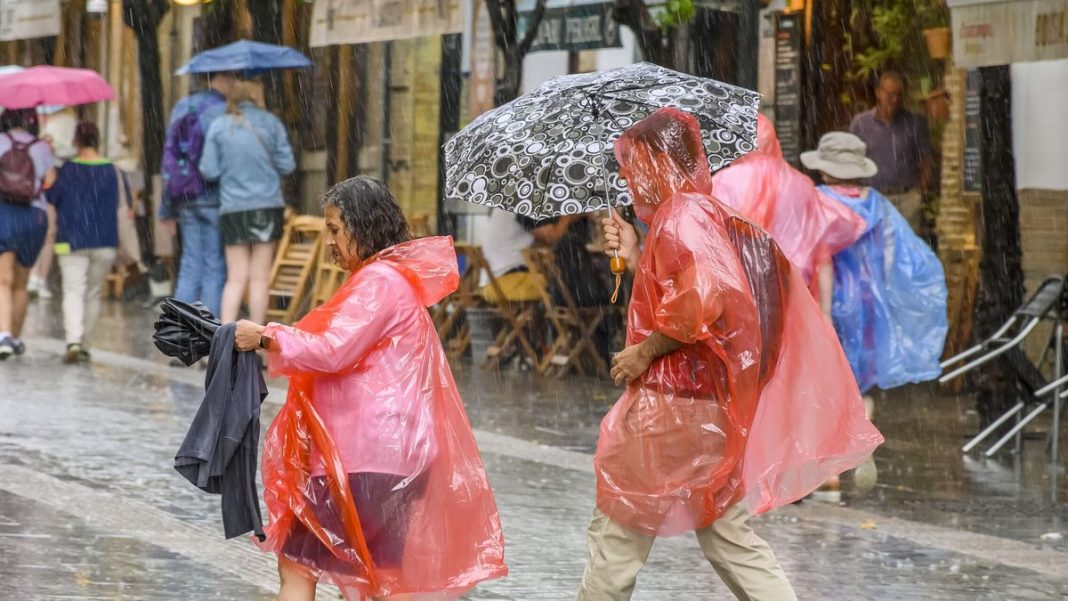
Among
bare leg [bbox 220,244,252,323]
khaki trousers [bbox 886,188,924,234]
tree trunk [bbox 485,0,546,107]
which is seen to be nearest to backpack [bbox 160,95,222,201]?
bare leg [bbox 220,244,252,323]

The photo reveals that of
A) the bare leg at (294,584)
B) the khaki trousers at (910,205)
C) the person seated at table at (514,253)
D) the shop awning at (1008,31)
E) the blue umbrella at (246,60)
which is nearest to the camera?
the bare leg at (294,584)

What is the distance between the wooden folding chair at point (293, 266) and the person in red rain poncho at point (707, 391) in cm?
1006

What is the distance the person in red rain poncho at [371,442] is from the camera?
473 cm

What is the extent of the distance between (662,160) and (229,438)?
1.45 meters

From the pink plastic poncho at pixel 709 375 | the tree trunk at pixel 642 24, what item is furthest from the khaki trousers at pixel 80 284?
the pink plastic poncho at pixel 709 375

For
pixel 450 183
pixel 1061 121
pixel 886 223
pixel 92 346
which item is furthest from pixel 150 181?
pixel 450 183

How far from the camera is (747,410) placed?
5.01m

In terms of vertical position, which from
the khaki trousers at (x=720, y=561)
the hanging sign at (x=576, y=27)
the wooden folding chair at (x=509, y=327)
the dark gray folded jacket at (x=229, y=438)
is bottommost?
the wooden folding chair at (x=509, y=327)

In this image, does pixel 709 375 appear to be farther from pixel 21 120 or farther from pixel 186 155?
pixel 21 120

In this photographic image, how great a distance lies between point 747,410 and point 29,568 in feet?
9.58

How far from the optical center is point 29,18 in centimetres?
2230

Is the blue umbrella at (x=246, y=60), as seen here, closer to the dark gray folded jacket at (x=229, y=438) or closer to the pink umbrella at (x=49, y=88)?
the pink umbrella at (x=49, y=88)

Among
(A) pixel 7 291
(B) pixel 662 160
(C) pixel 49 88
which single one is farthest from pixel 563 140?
(C) pixel 49 88

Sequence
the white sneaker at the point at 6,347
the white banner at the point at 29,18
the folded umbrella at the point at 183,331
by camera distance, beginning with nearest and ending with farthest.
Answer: the folded umbrella at the point at 183,331, the white sneaker at the point at 6,347, the white banner at the point at 29,18
